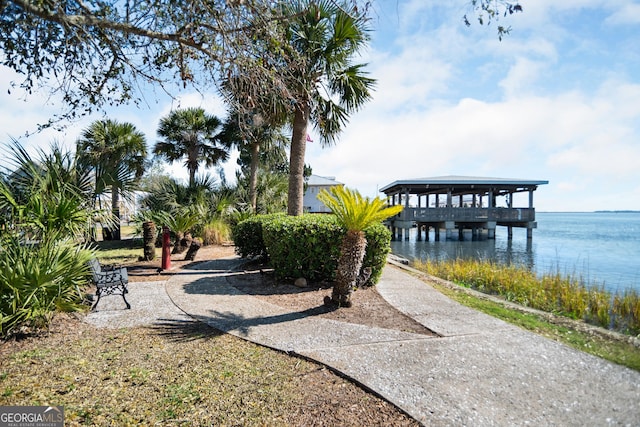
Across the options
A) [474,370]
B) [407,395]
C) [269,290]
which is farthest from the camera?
[269,290]

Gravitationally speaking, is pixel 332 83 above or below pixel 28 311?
above

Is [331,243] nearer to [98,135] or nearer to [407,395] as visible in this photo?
[407,395]

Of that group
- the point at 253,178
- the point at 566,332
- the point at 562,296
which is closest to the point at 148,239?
the point at 253,178

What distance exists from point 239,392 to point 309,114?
7.98 m

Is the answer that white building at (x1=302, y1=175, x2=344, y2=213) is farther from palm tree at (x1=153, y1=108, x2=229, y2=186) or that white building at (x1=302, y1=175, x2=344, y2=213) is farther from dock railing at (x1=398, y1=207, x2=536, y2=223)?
palm tree at (x1=153, y1=108, x2=229, y2=186)

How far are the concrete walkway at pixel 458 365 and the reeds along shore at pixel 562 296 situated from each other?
272cm

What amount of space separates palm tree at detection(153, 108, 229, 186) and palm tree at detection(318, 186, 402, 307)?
15250 millimetres

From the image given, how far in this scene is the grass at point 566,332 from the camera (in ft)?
13.4

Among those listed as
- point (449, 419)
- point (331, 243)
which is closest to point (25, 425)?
point (449, 419)

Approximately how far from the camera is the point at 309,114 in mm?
9914

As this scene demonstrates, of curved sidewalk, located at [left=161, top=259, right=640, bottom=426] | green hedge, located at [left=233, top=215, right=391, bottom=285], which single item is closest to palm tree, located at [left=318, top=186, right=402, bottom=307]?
curved sidewalk, located at [left=161, top=259, right=640, bottom=426]

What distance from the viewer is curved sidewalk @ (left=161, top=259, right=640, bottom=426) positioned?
295 centimetres

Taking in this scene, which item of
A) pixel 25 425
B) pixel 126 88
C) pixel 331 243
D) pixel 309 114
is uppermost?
pixel 309 114

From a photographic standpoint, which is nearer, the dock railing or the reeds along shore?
the reeds along shore
